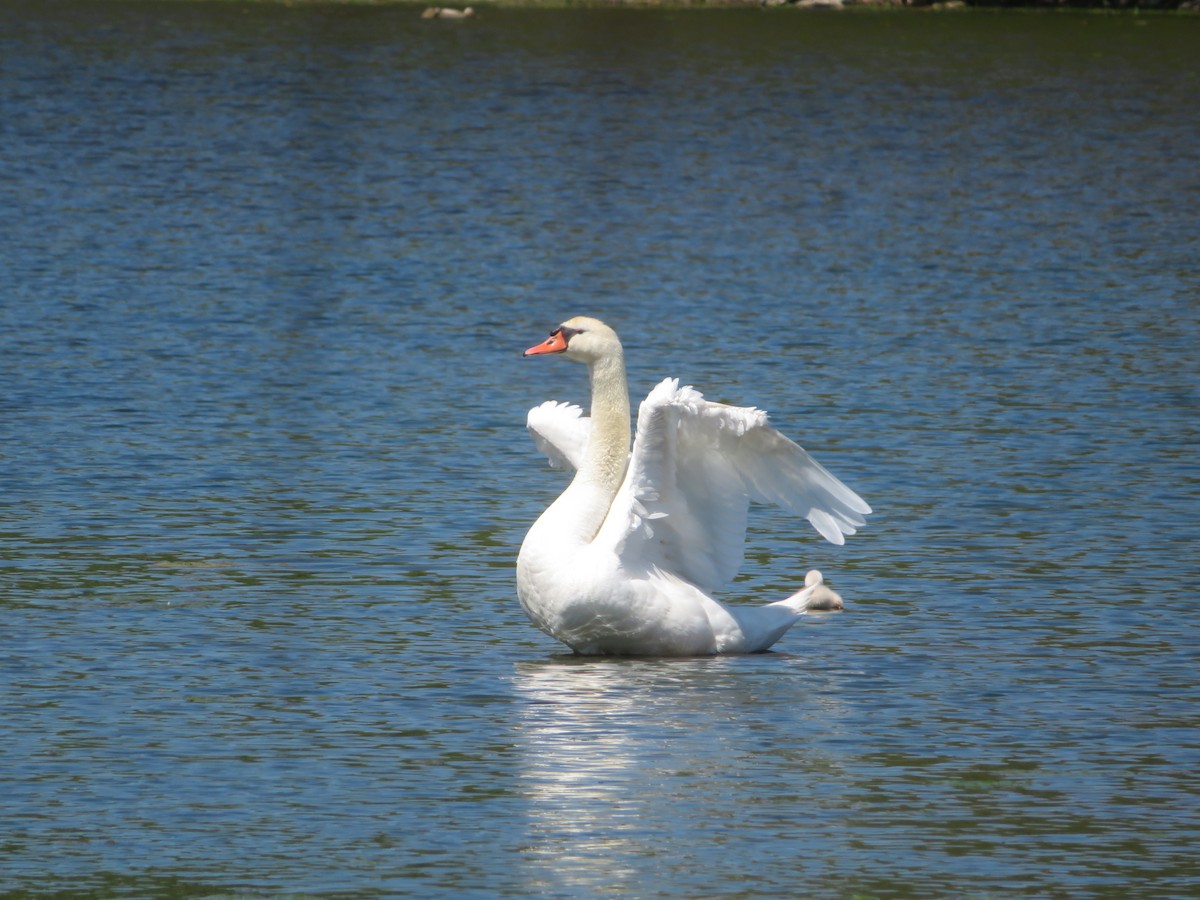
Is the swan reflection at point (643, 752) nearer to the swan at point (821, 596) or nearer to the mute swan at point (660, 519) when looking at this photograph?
the mute swan at point (660, 519)

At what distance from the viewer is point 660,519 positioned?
1084 cm

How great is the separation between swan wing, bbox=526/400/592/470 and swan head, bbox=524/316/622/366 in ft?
1.91

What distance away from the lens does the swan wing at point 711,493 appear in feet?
34.4

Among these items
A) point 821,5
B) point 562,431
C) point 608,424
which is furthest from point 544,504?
point 821,5

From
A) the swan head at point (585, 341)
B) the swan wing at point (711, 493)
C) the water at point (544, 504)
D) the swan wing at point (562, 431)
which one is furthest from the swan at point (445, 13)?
the swan wing at point (711, 493)

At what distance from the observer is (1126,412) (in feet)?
54.3

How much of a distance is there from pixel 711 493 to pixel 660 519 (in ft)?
0.87

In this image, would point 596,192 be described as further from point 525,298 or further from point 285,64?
point 285,64

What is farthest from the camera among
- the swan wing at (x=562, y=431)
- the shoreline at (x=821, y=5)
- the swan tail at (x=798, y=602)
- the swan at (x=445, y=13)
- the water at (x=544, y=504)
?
the shoreline at (x=821, y=5)

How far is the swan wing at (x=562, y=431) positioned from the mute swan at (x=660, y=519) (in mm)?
546

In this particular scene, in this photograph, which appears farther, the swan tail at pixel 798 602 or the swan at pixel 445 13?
the swan at pixel 445 13

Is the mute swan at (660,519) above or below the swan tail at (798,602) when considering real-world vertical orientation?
above

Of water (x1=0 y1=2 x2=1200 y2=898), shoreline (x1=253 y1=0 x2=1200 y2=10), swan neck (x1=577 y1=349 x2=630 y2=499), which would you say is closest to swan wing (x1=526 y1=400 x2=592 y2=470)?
swan neck (x1=577 y1=349 x2=630 y2=499)

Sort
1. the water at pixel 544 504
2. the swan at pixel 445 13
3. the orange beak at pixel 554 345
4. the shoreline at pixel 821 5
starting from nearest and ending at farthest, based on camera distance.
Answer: the water at pixel 544 504 → the orange beak at pixel 554 345 → the swan at pixel 445 13 → the shoreline at pixel 821 5
